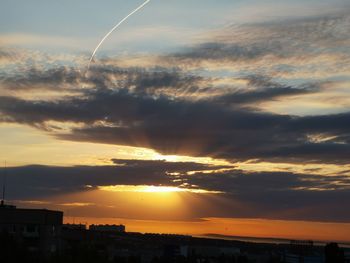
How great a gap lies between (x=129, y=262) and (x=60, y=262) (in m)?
88.9

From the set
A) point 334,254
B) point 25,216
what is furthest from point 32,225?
point 334,254

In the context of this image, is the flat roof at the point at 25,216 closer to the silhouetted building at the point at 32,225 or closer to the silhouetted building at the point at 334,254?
the silhouetted building at the point at 32,225

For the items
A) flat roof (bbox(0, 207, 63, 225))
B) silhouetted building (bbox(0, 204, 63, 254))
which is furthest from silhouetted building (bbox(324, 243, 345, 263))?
flat roof (bbox(0, 207, 63, 225))

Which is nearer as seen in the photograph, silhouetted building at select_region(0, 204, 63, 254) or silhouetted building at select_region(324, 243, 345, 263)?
silhouetted building at select_region(0, 204, 63, 254)

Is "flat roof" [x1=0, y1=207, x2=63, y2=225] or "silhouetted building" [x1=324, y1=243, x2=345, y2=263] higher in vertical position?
"flat roof" [x1=0, y1=207, x2=63, y2=225]

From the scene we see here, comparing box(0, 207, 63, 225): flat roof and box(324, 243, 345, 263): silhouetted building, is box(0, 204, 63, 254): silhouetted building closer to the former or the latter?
box(0, 207, 63, 225): flat roof

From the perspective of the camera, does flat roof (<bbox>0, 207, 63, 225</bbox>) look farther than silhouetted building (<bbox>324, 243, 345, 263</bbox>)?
No

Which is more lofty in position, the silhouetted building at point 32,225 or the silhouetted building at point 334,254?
the silhouetted building at point 32,225

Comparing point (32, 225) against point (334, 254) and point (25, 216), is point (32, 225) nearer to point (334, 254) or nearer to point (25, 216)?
point (25, 216)

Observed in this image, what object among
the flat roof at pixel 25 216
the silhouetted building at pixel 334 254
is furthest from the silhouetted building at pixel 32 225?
the silhouetted building at pixel 334 254

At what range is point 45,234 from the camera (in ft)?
551

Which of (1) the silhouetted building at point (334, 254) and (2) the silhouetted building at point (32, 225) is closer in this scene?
(2) the silhouetted building at point (32, 225)

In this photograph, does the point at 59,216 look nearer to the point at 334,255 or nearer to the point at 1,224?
the point at 1,224

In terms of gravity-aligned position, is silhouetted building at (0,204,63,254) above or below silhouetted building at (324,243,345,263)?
above
